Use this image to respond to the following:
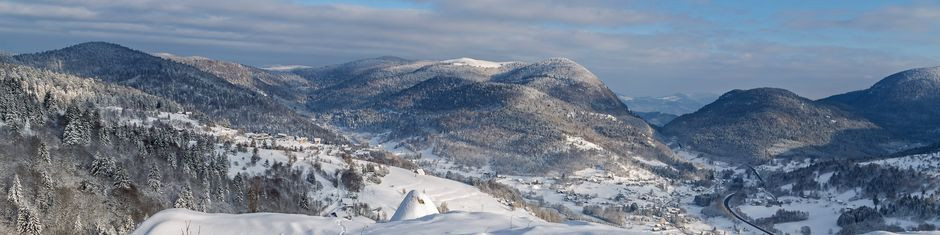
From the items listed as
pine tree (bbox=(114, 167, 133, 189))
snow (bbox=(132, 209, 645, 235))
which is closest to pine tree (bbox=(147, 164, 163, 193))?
pine tree (bbox=(114, 167, 133, 189))

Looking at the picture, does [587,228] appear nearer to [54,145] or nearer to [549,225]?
[549,225]

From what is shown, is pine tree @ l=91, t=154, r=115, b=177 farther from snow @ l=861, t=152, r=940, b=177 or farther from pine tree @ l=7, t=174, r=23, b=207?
snow @ l=861, t=152, r=940, b=177

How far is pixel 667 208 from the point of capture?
17312cm

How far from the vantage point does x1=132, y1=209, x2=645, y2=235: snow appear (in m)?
25.0

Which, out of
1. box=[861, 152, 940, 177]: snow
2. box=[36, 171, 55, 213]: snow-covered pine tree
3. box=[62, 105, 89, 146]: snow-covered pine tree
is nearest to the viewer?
box=[36, 171, 55, 213]: snow-covered pine tree

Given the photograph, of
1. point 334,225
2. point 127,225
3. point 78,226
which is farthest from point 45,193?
point 334,225

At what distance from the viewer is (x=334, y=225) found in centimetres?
2612

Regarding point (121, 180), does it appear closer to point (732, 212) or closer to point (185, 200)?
point (185, 200)

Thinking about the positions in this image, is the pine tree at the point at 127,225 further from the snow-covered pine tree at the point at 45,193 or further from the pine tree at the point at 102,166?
the pine tree at the point at 102,166

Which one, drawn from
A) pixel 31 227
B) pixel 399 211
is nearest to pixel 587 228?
pixel 399 211

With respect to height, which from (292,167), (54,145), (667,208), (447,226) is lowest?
(667,208)

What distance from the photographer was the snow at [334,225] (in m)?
25.0

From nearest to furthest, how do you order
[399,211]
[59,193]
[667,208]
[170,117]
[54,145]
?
[399,211] → [59,193] → [54,145] → [667,208] → [170,117]

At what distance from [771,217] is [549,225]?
154912 millimetres
